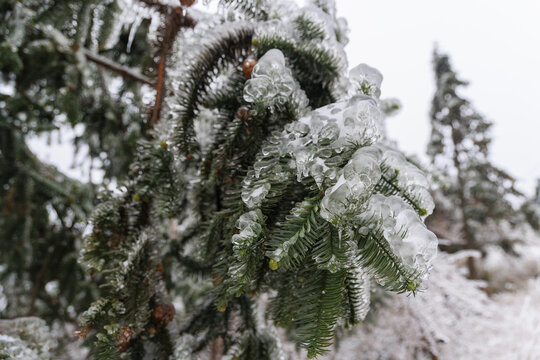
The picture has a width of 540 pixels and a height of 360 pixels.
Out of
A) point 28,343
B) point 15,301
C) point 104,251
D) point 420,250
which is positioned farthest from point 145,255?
point 15,301

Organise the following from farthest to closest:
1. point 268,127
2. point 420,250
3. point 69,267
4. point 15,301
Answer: point 15,301 < point 69,267 < point 268,127 < point 420,250

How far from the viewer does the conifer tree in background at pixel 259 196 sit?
1.90 ft

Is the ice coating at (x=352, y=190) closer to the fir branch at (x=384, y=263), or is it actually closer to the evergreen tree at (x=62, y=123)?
the fir branch at (x=384, y=263)

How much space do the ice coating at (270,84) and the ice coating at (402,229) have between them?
315mm

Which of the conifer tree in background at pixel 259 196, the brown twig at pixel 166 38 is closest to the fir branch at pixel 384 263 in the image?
the conifer tree in background at pixel 259 196

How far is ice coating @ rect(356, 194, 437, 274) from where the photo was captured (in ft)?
1.70

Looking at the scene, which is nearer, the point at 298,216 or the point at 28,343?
the point at 298,216

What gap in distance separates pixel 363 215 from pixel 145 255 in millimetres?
666

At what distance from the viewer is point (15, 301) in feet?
9.95

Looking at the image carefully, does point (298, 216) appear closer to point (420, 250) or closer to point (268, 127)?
point (420, 250)

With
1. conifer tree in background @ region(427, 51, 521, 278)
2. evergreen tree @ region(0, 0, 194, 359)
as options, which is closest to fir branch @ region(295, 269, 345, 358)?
evergreen tree @ region(0, 0, 194, 359)

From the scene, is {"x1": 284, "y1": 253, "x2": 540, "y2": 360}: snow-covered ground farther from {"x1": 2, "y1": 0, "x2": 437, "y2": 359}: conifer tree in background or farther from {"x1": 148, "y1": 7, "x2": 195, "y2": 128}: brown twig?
{"x1": 148, "y1": 7, "x2": 195, "y2": 128}: brown twig

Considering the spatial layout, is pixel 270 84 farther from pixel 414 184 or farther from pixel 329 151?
pixel 414 184

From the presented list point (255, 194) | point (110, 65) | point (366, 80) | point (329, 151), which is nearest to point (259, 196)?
point (255, 194)
